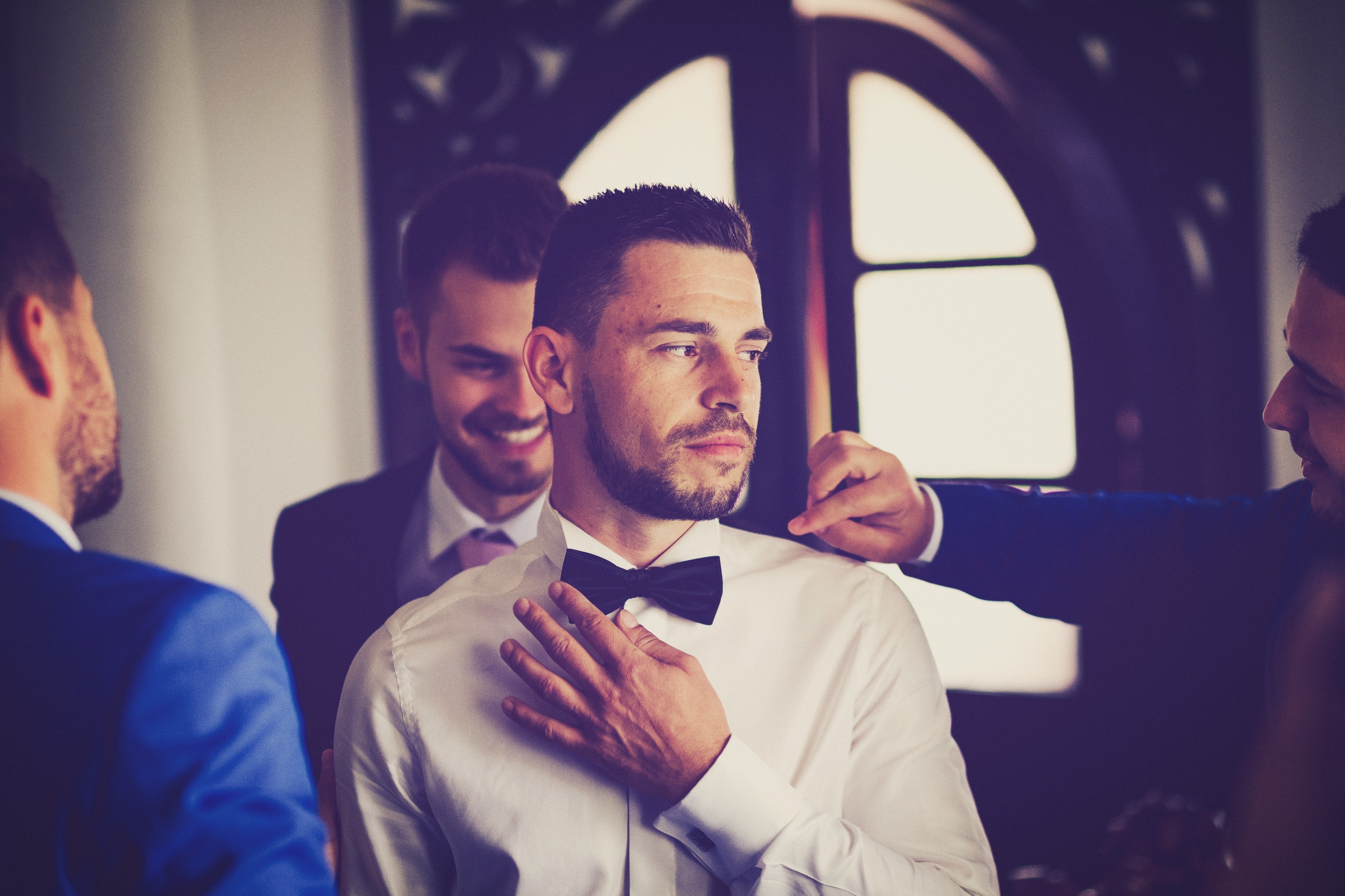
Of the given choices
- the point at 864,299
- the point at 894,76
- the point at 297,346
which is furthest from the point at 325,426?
the point at 894,76

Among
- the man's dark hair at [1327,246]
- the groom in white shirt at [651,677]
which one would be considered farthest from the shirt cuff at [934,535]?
the man's dark hair at [1327,246]

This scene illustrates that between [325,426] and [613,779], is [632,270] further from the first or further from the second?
[325,426]

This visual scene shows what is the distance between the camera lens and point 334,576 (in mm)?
1820

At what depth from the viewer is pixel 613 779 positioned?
1356mm

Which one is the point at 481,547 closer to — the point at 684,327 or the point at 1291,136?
the point at 684,327

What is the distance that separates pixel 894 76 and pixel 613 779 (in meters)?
1.72

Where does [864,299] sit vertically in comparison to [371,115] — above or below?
below

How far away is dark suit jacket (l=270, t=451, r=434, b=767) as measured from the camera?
172 cm

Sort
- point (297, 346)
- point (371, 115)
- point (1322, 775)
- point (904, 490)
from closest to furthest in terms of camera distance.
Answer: point (1322, 775) → point (904, 490) → point (297, 346) → point (371, 115)

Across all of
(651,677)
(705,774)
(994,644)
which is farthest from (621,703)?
(994,644)

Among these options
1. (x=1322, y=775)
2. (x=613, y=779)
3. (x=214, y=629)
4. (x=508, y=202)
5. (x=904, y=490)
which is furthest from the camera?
(x=508, y=202)

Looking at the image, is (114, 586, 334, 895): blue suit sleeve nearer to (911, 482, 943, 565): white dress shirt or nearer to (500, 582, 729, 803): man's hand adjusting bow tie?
(500, 582, 729, 803): man's hand adjusting bow tie

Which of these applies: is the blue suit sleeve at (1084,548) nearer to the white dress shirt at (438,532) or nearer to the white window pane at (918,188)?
the white window pane at (918,188)

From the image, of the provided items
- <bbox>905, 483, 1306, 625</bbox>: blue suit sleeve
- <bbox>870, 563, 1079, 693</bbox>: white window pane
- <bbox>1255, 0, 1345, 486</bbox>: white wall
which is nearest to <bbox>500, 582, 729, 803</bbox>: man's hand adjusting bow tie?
<bbox>905, 483, 1306, 625</bbox>: blue suit sleeve
